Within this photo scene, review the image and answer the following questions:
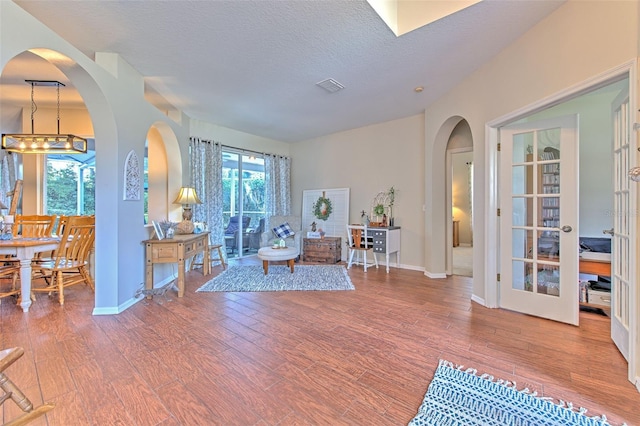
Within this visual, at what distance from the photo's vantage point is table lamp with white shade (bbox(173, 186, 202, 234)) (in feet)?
12.8

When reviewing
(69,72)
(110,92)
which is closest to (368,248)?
(110,92)

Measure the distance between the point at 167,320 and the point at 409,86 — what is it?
4.00 meters

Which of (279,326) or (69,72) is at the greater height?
(69,72)

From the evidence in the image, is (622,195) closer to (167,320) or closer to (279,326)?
(279,326)

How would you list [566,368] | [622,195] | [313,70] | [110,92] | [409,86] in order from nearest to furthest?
[566,368] → [622,195] → [110,92] → [313,70] → [409,86]

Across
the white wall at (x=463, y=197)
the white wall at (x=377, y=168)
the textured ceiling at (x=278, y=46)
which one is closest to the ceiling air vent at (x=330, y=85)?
the textured ceiling at (x=278, y=46)

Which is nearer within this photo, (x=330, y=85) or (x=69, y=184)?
(x=330, y=85)

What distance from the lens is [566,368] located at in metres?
1.84

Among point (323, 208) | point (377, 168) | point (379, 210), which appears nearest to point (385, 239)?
point (379, 210)

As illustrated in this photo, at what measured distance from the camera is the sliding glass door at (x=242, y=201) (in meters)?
5.70

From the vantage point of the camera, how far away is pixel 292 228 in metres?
5.84

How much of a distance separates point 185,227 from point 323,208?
294 centimetres

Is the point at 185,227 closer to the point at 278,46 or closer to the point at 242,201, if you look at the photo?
the point at 242,201

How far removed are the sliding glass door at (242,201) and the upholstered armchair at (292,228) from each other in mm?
433
